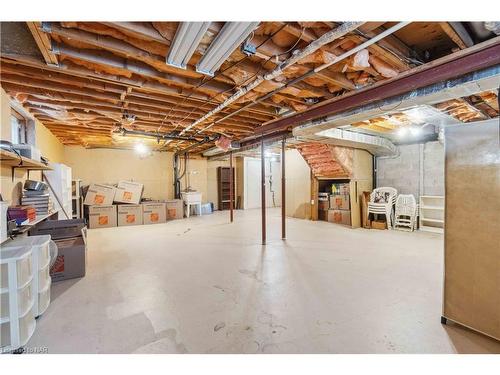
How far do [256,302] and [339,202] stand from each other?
194 inches

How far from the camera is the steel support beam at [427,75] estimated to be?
1880 mm

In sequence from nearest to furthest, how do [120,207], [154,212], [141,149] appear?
[120,207], [154,212], [141,149]

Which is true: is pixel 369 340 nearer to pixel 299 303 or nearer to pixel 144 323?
pixel 299 303

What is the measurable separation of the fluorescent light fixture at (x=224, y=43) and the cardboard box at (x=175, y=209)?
572 centimetres

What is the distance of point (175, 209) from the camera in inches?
290

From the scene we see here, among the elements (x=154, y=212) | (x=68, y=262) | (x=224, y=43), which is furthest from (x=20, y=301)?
(x=154, y=212)

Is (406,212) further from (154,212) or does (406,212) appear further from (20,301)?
(20,301)

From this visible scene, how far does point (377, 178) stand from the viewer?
6621 millimetres

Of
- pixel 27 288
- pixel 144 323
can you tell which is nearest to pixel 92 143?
pixel 27 288

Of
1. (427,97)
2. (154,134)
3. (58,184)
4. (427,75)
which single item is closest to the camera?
(427,75)

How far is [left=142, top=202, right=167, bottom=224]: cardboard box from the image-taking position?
6523 millimetres

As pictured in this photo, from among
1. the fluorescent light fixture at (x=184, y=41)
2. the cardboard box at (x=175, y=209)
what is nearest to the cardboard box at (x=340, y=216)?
the cardboard box at (x=175, y=209)

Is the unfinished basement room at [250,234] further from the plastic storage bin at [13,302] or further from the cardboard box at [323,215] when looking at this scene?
the cardboard box at [323,215]
